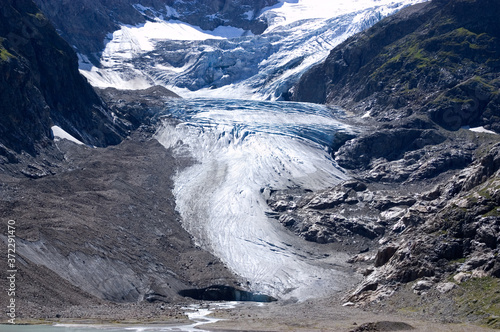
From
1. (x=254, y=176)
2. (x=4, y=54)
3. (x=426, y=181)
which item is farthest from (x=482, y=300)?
(x=4, y=54)

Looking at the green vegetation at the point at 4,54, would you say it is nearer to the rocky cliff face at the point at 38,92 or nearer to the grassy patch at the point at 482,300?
the rocky cliff face at the point at 38,92

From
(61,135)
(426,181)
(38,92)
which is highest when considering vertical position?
(38,92)

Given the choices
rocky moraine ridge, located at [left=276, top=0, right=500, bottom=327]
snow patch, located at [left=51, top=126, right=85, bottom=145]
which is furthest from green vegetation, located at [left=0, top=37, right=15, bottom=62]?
rocky moraine ridge, located at [left=276, top=0, right=500, bottom=327]

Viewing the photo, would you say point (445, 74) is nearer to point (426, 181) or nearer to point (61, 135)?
point (426, 181)

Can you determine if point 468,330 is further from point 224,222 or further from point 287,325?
point 224,222

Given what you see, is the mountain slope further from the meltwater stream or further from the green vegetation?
the green vegetation

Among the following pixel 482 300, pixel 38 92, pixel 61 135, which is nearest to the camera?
pixel 482 300
